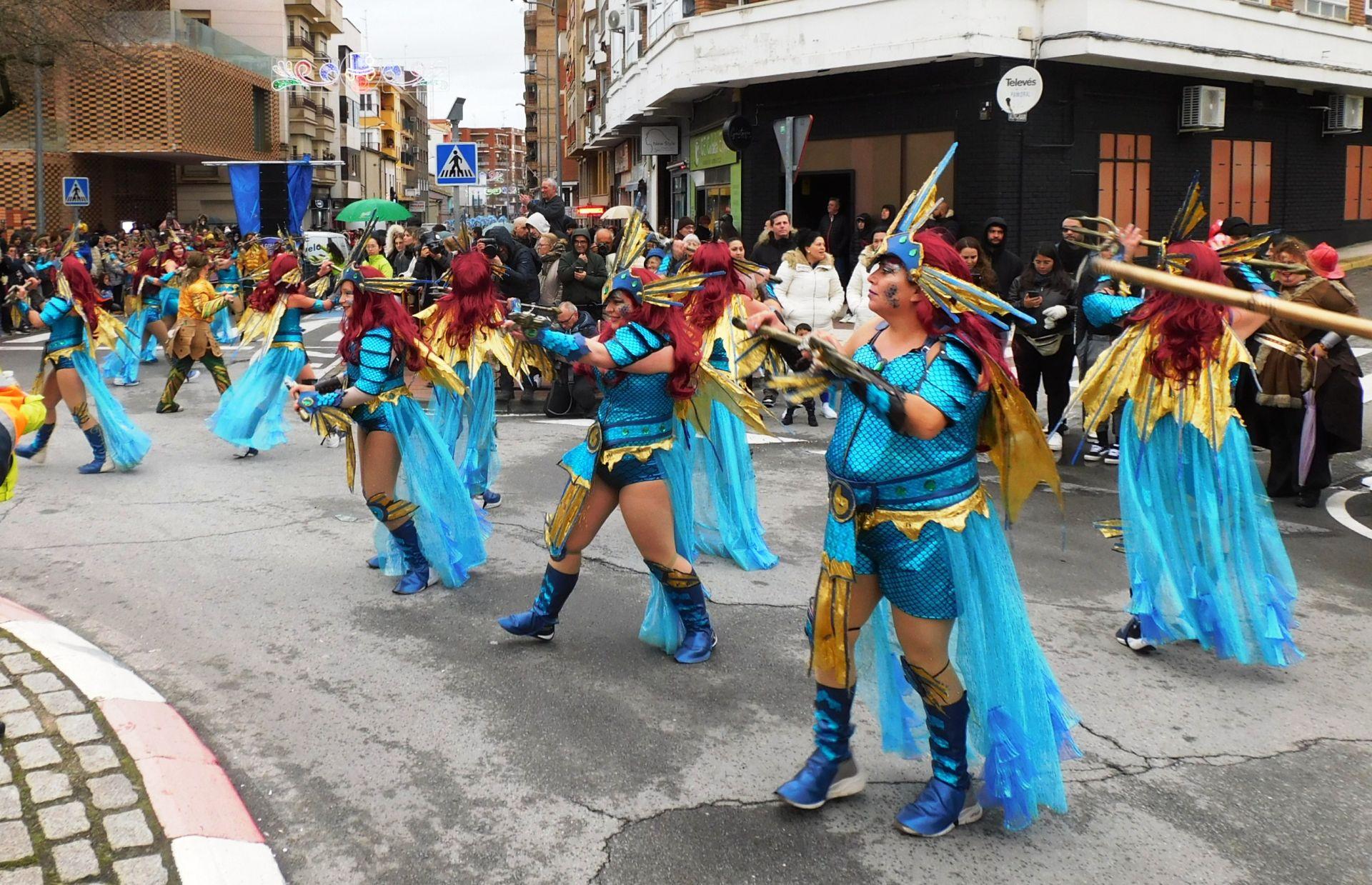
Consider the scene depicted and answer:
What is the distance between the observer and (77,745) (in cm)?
430

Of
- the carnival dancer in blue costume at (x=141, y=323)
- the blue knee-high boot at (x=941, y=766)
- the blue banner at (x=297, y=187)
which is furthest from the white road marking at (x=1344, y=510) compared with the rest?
the blue banner at (x=297, y=187)

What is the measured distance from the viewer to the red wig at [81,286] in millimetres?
9305

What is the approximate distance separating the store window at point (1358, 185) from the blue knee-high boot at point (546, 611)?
2399 cm

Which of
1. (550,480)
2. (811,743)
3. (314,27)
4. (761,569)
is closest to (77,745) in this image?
(811,743)

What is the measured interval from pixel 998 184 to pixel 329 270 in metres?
12.8

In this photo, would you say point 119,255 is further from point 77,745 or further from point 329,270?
point 77,745

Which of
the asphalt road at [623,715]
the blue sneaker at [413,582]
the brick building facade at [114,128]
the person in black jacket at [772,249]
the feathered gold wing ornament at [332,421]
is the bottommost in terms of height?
the asphalt road at [623,715]

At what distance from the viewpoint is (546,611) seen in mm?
5523

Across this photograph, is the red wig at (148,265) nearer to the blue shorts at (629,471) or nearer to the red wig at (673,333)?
the red wig at (673,333)

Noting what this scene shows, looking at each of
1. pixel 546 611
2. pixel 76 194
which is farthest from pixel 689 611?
pixel 76 194

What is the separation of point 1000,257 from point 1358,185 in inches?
697

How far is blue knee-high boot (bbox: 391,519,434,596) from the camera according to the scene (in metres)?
6.43

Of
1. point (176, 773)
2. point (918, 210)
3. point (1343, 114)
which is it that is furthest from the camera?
point (1343, 114)

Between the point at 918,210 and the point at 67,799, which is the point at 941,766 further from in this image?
the point at 67,799
